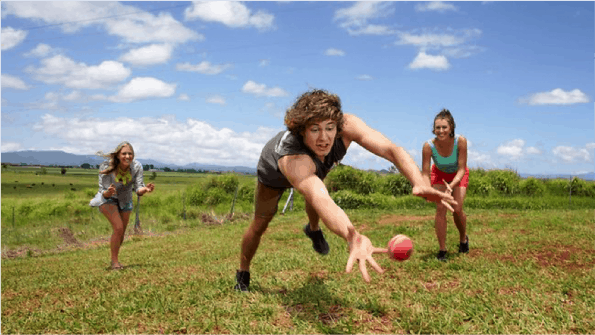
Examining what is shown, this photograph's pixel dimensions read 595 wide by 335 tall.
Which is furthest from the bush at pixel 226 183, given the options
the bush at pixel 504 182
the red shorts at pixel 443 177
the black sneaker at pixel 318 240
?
the black sneaker at pixel 318 240

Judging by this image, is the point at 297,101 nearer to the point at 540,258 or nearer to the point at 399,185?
the point at 540,258

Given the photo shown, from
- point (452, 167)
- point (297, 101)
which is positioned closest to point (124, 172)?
point (297, 101)

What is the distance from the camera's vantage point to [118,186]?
6602 mm

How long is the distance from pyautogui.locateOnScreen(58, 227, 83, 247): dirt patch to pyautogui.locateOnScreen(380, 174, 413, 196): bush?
13.6 meters

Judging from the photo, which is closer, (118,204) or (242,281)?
(242,281)

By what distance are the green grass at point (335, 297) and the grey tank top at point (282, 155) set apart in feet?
3.60

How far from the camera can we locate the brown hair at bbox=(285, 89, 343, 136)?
312cm

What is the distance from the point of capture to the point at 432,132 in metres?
5.85

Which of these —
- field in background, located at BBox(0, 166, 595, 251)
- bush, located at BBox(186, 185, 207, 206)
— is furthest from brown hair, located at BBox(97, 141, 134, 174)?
bush, located at BBox(186, 185, 207, 206)

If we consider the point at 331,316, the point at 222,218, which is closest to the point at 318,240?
the point at 331,316

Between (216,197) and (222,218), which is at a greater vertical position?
(216,197)

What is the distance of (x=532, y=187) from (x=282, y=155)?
20475mm

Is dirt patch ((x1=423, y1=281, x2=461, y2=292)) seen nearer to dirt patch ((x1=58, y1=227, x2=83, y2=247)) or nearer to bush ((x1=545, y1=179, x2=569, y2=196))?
dirt patch ((x1=58, y1=227, x2=83, y2=247))

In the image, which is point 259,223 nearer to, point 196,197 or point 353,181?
point 353,181
